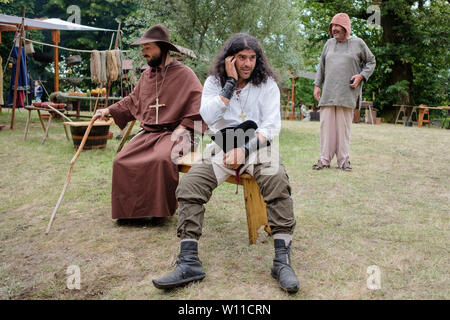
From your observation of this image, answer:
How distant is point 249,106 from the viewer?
112 inches

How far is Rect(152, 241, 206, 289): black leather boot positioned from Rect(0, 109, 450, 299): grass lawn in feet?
0.18

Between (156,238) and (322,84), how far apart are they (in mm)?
3988

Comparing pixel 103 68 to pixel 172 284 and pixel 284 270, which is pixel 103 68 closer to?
pixel 172 284

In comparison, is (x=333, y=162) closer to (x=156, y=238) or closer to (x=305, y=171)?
(x=305, y=171)

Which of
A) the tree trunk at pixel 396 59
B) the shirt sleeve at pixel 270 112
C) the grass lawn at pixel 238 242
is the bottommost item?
the grass lawn at pixel 238 242

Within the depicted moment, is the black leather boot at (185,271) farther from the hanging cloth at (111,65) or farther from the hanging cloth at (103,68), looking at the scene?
the hanging cloth at (103,68)

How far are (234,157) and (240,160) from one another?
5 centimetres

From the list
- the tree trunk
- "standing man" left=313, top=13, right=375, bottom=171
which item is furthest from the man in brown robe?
the tree trunk

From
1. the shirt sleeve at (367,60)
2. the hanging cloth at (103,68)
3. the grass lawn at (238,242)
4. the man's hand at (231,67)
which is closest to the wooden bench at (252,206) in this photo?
the grass lawn at (238,242)

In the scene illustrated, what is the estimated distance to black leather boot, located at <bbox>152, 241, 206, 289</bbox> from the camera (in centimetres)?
218

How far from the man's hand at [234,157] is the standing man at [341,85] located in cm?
314

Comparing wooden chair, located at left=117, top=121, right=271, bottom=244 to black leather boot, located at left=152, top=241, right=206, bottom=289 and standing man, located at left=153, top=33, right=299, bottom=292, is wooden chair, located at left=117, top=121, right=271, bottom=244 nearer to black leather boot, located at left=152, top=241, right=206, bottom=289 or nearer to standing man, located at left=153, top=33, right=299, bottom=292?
standing man, located at left=153, top=33, right=299, bottom=292

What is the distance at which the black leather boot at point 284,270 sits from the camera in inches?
84.4

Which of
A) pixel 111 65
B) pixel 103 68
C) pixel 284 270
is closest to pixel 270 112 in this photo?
pixel 284 270
